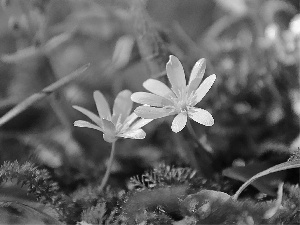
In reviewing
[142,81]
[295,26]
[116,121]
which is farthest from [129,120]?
[295,26]

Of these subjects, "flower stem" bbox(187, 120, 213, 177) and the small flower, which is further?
the small flower

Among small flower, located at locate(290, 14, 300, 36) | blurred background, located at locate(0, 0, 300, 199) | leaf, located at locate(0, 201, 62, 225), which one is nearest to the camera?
leaf, located at locate(0, 201, 62, 225)

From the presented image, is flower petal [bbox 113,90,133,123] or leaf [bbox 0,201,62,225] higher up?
flower petal [bbox 113,90,133,123]

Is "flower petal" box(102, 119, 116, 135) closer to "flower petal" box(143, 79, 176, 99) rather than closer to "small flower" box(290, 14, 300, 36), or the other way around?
"flower petal" box(143, 79, 176, 99)

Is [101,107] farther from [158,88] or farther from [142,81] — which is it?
[142,81]

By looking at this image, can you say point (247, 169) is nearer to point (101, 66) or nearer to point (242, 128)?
point (242, 128)

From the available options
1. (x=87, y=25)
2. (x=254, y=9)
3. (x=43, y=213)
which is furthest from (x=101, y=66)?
(x=43, y=213)

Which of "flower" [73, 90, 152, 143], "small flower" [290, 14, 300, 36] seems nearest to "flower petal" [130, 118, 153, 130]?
"flower" [73, 90, 152, 143]

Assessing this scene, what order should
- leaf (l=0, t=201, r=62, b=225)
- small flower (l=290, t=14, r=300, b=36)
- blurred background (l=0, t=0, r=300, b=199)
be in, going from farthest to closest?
1. small flower (l=290, t=14, r=300, b=36)
2. blurred background (l=0, t=0, r=300, b=199)
3. leaf (l=0, t=201, r=62, b=225)
